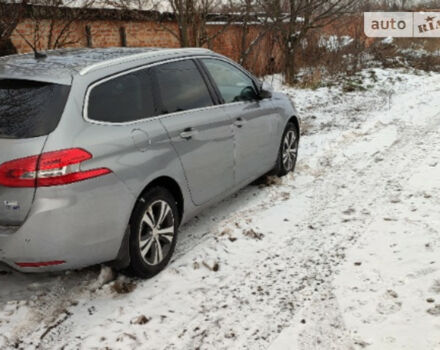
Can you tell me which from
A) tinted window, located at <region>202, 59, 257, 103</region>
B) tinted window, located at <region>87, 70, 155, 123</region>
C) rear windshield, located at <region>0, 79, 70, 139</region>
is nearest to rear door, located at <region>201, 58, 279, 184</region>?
tinted window, located at <region>202, 59, 257, 103</region>

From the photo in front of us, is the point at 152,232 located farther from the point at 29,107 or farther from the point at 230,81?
the point at 230,81

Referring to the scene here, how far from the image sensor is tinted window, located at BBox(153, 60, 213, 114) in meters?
3.96

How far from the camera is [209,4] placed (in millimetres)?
11555

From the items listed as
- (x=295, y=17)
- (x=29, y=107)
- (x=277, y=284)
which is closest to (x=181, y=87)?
(x=29, y=107)

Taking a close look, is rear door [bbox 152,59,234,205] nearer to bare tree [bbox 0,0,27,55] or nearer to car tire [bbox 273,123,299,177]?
car tire [bbox 273,123,299,177]

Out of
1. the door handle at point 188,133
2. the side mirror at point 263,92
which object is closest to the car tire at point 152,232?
the door handle at point 188,133

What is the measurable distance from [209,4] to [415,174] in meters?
7.52

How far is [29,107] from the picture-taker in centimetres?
312

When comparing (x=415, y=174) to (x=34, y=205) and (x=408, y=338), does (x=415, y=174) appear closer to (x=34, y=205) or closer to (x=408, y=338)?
(x=408, y=338)

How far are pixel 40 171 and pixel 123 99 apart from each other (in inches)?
37.1

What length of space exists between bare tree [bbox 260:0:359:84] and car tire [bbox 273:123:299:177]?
8950 millimetres

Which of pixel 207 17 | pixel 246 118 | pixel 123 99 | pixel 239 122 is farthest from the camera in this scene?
pixel 207 17

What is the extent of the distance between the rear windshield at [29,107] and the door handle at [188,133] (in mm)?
1097

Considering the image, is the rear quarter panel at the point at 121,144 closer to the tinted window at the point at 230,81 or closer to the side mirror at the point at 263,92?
the tinted window at the point at 230,81
